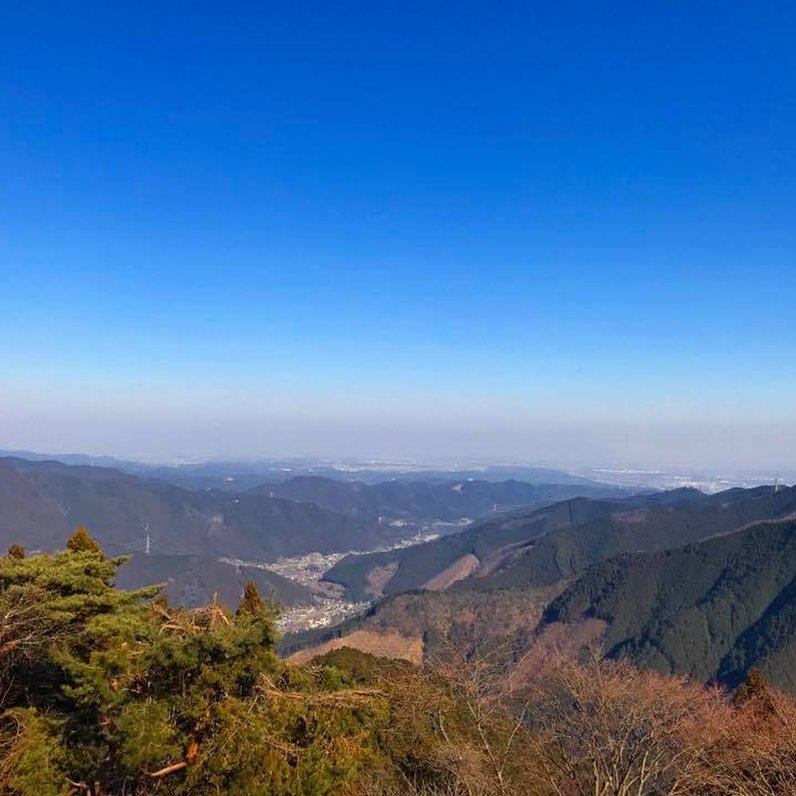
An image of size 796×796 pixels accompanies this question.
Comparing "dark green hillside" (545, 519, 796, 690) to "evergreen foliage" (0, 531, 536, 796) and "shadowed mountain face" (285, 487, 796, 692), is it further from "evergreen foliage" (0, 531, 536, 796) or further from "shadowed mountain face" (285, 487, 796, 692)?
"evergreen foliage" (0, 531, 536, 796)

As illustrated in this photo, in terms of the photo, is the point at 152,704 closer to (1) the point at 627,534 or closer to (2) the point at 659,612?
(2) the point at 659,612

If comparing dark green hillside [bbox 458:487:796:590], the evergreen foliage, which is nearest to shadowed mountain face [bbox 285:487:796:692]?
dark green hillside [bbox 458:487:796:590]

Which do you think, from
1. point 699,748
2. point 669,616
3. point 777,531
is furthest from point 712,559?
point 699,748

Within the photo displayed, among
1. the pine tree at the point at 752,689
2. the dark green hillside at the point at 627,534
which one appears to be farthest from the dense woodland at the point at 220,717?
the dark green hillside at the point at 627,534

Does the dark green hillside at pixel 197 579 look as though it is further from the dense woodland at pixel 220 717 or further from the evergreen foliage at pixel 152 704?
the evergreen foliage at pixel 152 704

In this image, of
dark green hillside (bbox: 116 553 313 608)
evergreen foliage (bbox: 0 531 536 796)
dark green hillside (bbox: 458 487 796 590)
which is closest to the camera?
evergreen foliage (bbox: 0 531 536 796)

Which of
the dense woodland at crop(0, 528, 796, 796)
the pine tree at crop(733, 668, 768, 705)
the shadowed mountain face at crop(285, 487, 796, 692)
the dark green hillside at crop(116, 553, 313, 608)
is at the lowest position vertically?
the dark green hillside at crop(116, 553, 313, 608)

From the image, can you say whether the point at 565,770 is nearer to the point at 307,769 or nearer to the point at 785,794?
the point at 785,794
